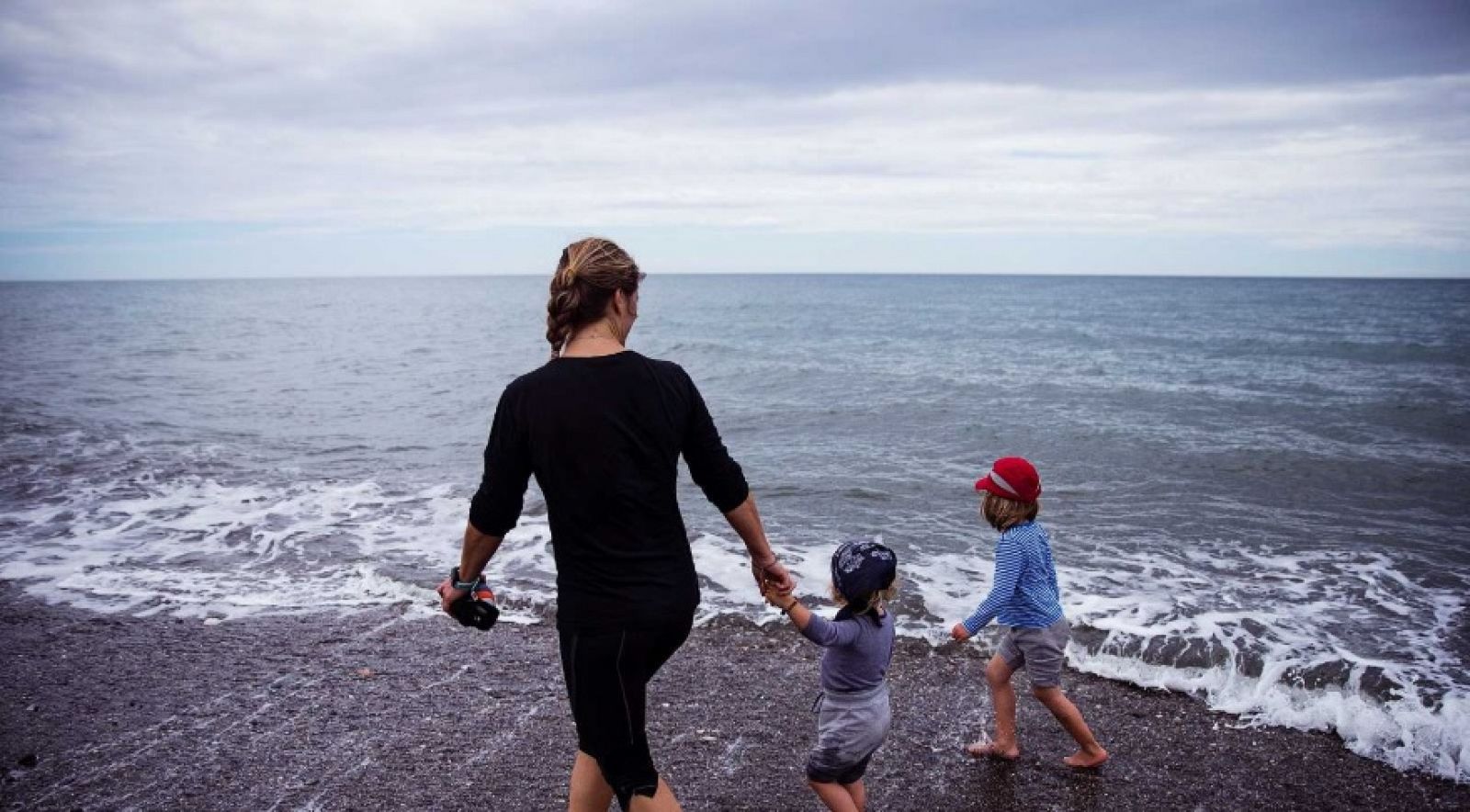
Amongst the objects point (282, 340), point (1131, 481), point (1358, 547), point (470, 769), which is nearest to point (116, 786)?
point (470, 769)

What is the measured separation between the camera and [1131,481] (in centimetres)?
1377

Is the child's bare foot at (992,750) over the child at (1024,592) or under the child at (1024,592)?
under

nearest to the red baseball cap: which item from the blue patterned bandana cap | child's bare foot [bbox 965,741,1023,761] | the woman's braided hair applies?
the blue patterned bandana cap

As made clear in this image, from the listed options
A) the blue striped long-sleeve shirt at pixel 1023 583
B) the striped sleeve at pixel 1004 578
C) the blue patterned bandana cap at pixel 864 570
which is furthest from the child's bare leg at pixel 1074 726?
the blue patterned bandana cap at pixel 864 570

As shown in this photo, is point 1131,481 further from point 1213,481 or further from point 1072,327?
point 1072,327

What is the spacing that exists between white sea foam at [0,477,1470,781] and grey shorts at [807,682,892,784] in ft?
11.4

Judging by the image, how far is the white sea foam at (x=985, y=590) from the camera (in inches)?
250

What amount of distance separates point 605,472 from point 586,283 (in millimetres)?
594

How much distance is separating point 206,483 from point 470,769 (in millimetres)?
10194

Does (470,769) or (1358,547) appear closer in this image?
(470,769)

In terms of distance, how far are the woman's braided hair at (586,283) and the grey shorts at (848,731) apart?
194 cm

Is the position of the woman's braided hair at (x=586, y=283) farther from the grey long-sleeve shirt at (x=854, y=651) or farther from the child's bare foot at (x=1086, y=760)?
the child's bare foot at (x=1086, y=760)

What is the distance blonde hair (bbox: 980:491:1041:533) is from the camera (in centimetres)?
463

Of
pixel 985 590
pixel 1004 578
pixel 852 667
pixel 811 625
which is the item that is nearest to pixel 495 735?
pixel 852 667
